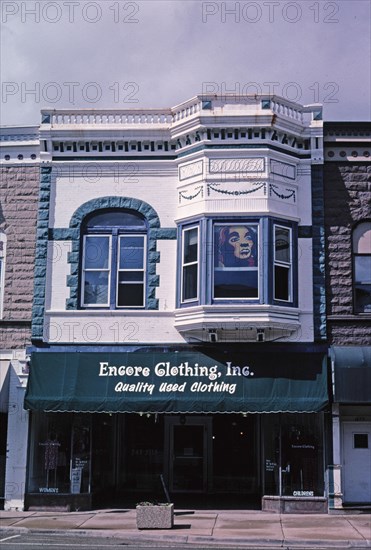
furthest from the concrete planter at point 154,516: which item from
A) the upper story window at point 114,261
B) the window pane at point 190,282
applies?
the upper story window at point 114,261

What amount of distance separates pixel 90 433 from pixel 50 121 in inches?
323

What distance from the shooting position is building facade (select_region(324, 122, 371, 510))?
731 inches

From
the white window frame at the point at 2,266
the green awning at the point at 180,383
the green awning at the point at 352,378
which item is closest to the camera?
the green awning at the point at 352,378

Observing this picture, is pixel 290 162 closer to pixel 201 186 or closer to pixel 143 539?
pixel 201 186

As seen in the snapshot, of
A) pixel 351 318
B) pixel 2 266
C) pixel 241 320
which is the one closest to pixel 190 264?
pixel 241 320

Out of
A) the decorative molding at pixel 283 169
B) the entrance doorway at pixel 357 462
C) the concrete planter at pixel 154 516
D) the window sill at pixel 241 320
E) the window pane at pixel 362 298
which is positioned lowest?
the concrete planter at pixel 154 516

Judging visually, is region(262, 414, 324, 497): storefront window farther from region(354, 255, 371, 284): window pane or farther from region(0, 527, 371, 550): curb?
region(0, 527, 371, 550): curb

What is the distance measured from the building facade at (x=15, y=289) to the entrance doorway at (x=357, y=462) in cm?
794

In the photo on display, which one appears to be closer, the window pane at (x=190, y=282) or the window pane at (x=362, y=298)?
the window pane at (x=190, y=282)

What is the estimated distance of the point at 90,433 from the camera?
64.2ft

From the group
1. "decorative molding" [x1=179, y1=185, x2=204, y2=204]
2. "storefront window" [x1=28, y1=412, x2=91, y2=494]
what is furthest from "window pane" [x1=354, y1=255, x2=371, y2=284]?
"storefront window" [x1=28, y1=412, x2=91, y2=494]

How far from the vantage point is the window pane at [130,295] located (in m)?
19.9

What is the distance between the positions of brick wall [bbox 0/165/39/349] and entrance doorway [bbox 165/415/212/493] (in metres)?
5.92

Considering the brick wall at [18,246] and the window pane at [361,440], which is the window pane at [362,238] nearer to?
the window pane at [361,440]
